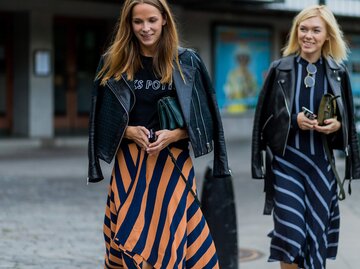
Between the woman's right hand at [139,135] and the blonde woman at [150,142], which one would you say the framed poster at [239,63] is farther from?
the woman's right hand at [139,135]

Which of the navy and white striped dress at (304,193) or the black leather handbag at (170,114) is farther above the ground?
the black leather handbag at (170,114)

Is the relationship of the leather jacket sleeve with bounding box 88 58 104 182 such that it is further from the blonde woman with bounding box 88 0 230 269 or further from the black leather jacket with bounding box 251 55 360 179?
the black leather jacket with bounding box 251 55 360 179

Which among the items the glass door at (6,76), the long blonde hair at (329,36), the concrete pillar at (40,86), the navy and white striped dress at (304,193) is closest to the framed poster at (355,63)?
the concrete pillar at (40,86)

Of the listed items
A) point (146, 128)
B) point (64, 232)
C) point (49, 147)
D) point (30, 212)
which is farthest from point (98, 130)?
point (49, 147)

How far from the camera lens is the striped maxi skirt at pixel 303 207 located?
17.3 feet

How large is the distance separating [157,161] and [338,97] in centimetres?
145

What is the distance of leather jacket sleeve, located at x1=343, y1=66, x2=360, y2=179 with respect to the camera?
5.43 m

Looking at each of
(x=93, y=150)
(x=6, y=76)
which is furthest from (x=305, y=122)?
(x=6, y=76)

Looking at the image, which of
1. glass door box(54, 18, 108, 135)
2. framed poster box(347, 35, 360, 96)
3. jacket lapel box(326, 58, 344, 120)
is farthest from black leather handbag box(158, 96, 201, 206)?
framed poster box(347, 35, 360, 96)

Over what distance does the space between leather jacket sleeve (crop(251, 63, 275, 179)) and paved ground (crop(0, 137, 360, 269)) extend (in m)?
1.63

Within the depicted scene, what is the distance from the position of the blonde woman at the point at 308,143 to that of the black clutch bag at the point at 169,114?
1.16 meters

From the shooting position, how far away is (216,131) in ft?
14.9

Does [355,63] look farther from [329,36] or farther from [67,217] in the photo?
[329,36]

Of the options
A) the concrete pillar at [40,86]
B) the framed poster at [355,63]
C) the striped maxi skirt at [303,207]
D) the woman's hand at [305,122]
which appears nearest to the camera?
the woman's hand at [305,122]
